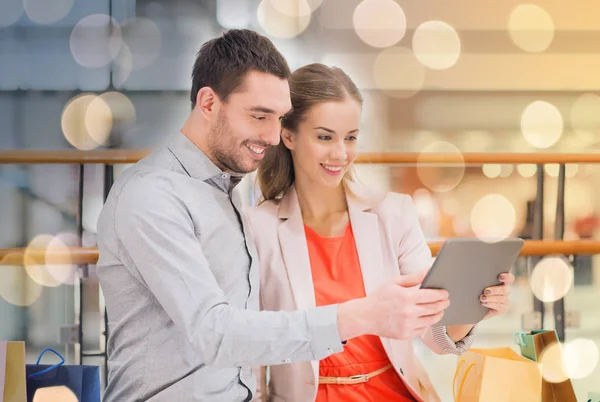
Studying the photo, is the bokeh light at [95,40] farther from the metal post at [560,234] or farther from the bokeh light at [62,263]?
the metal post at [560,234]

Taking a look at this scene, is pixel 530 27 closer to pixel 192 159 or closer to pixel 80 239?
pixel 80 239

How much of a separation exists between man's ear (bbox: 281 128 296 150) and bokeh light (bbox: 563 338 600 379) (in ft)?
4.41

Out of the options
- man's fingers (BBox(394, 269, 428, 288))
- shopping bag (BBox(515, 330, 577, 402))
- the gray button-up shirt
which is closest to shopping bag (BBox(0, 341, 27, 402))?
the gray button-up shirt

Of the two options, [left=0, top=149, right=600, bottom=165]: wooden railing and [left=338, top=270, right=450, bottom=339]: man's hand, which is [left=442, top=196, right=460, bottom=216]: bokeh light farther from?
[left=338, top=270, right=450, bottom=339]: man's hand

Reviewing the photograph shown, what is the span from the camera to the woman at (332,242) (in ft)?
4.63

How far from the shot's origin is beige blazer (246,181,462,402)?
55.7 inches

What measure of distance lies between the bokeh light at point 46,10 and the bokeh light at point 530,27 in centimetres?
383

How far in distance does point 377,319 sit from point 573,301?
56.2 inches

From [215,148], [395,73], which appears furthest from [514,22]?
[215,148]

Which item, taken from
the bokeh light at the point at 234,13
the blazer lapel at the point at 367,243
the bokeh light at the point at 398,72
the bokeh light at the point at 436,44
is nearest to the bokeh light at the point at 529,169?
the blazer lapel at the point at 367,243

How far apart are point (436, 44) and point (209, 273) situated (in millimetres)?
4966

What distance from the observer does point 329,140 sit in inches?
59.2

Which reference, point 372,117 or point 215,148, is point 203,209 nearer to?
point 215,148

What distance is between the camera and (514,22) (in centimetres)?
600
